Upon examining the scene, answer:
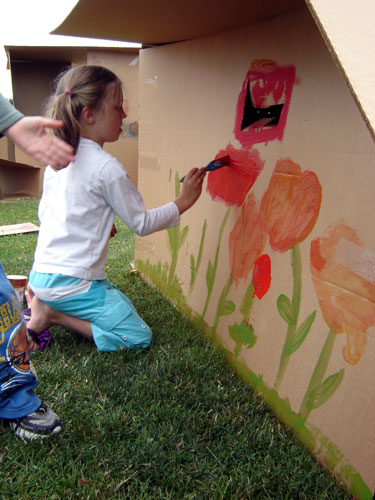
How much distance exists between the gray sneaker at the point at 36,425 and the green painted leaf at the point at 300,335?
0.66 metres

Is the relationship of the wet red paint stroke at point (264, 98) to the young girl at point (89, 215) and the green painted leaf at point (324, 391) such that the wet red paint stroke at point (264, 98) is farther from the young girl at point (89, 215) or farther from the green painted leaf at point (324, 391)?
the green painted leaf at point (324, 391)

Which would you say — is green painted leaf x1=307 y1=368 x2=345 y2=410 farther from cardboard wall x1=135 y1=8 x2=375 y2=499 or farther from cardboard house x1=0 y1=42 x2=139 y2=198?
cardboard house x1=0 y1=42 x2=139 y2=198

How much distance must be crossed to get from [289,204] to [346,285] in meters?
0.30

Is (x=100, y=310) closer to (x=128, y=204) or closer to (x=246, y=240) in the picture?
(x=128, y=204)

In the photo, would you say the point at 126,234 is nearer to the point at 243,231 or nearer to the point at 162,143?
the point at 162,143

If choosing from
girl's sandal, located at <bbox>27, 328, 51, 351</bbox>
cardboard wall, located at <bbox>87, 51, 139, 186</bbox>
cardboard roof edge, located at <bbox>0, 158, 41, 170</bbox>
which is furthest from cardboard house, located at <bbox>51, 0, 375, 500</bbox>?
cardboard roof edge, located at <bbox>0, 158, 41, 170</bbox>

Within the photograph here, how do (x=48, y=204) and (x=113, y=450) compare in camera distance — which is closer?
(x=113, y=450)

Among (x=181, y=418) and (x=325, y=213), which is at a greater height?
(x=325, y=213)

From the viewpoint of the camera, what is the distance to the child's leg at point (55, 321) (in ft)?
5.50

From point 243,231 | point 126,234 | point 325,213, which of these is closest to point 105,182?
point 243,231

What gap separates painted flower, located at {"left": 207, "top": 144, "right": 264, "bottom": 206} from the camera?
55.9 inches

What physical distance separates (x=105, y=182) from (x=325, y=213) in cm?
78

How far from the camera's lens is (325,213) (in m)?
1.11

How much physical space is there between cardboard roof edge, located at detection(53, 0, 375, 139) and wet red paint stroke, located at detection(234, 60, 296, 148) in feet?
0.50
